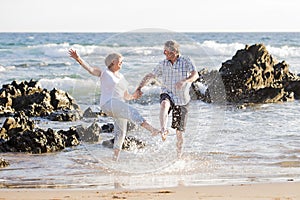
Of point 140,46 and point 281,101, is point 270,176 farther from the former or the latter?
point 281,101

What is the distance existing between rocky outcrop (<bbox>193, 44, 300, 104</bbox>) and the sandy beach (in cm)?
992

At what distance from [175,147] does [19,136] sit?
9.47ft

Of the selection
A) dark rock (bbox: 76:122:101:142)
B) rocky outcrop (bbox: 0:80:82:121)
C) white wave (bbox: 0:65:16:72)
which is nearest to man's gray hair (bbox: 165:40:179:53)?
dark rock (bbox: 76:122:101:142)

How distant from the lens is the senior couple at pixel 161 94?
771 cm

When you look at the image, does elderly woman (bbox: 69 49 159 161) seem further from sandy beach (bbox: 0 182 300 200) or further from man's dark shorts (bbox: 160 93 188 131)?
sandy beach (bbox: 0 182 300 200)

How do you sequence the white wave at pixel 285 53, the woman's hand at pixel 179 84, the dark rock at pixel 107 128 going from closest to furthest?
1. the woman's hand at pixel 179 84
2. the dark rock at pixel 107 128
3. the white wave at pixel 285 53

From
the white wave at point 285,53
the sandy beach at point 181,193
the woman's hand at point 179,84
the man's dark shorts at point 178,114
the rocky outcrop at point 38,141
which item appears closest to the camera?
the sandy beach at point 181,193

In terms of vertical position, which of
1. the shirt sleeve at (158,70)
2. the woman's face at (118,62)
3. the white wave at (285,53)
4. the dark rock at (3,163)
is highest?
the woman's face at (118,62)

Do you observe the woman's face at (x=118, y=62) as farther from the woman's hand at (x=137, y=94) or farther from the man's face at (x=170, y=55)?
the man's face at (x=170, y=55)

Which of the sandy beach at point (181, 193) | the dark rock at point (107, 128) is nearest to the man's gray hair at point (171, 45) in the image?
the sandy beach at point (181, 193)

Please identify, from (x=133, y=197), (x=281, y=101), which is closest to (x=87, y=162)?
(x=133, y=197)

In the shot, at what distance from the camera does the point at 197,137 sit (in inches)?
375

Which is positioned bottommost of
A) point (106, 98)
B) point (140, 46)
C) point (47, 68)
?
point (47, 68)

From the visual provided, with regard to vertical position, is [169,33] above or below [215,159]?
above
